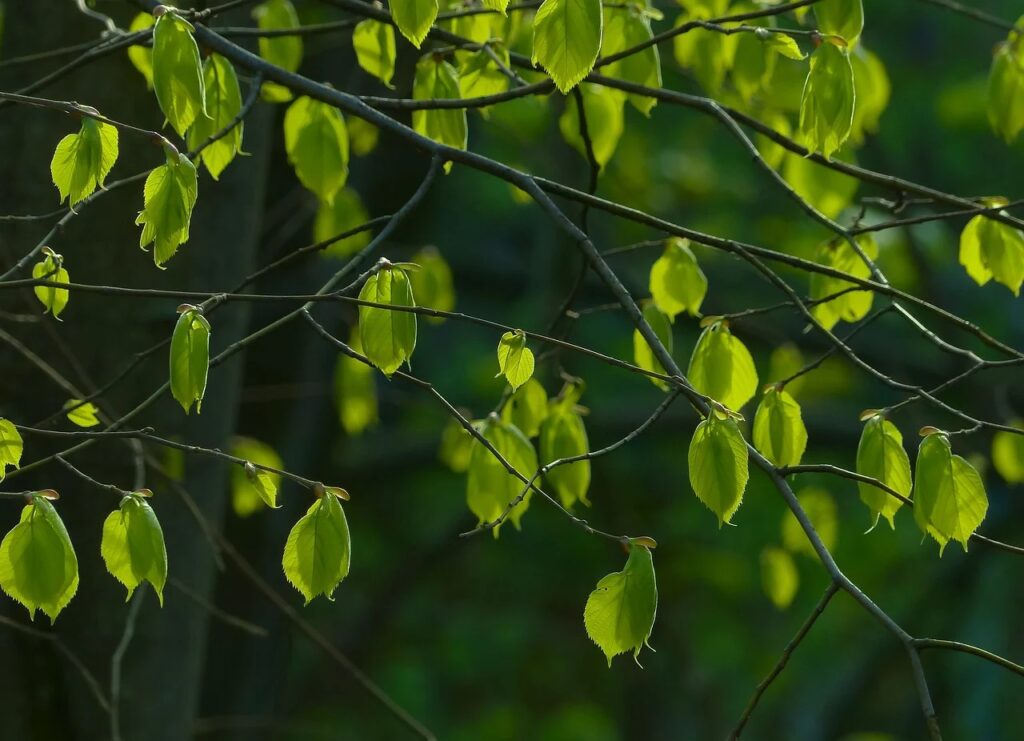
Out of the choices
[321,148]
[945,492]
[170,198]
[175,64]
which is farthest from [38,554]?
[945,492]

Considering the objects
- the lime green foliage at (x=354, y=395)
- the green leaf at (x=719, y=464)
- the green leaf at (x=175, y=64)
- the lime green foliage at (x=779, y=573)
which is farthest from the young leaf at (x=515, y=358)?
the lime green foliage at (x=354, y=395)

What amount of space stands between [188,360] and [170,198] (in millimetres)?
198

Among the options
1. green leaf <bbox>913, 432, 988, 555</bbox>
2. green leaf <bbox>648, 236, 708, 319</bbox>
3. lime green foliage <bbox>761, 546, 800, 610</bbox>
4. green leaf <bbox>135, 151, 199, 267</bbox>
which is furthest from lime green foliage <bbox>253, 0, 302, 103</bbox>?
lime green foliage <bbox>761, 546, 800, 610</bbox>

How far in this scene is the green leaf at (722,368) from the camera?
6.13ft

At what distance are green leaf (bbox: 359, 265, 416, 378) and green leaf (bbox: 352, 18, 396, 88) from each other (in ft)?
2.47

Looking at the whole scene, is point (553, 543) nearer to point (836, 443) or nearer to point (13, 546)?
point (836, 443)

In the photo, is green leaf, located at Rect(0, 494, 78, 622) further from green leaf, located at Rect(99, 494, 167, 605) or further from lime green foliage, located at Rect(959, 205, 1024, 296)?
lime green foliage, located at Rect(959, 205, 1024, 296)

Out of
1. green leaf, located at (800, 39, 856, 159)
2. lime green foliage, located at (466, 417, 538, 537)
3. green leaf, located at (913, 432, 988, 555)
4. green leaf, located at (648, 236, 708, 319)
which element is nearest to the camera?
green leaf, located at (913, 432, 988, 555)

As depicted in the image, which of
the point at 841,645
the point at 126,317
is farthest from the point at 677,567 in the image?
the point at 126,317

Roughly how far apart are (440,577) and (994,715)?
4435mm

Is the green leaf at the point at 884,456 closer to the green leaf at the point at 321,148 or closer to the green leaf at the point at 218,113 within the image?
the green leaf at the point at 321,148

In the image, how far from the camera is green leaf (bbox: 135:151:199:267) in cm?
151

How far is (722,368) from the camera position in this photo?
6.15 feet

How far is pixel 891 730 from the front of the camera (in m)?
8.49
